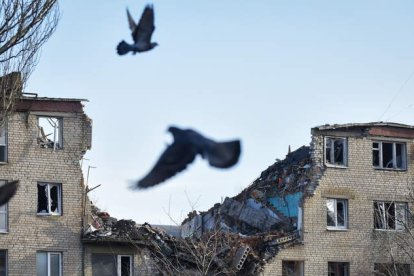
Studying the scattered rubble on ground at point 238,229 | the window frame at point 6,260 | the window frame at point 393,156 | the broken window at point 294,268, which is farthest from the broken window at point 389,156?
the window frame at point 6,260

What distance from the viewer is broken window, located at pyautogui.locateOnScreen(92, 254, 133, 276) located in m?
33.2

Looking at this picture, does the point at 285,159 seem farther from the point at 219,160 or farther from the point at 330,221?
the point at 219,160

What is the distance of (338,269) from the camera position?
36688 millimetres

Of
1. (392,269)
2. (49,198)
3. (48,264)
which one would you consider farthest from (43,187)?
(392,269)

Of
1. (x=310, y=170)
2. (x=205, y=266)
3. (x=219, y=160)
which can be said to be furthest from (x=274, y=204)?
(x=219, y=160)

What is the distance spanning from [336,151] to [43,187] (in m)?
10.4

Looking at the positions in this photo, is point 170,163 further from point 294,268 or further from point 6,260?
point 294,268

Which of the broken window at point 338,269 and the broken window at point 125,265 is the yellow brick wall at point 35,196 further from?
the broken window at point 338,269

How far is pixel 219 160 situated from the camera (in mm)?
6512

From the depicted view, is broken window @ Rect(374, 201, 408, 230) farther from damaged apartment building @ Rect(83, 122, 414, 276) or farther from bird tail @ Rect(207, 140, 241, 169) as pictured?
bird tail @ Rect(207, 140, 241, 169)

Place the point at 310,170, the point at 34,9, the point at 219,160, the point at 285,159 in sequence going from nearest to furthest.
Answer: the point at 219,160 → the point at 34,9 → the point at 310,170 → the point at 285,159

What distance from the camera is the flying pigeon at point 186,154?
656 cm

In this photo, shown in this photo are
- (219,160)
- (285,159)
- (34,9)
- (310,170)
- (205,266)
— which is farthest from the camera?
(285,159)

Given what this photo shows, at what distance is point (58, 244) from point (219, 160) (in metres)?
27.0
